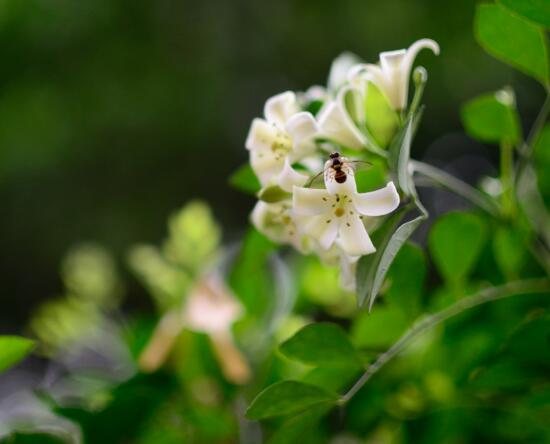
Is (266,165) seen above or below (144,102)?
above

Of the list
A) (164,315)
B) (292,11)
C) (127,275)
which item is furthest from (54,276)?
(164,315)

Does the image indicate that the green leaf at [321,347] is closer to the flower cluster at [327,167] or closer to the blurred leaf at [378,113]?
the flower cluster at [327,167]

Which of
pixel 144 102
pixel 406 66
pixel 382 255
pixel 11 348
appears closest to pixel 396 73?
pixel 406 66

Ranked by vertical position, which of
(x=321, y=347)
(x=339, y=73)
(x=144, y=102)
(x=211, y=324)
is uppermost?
(x=339, y=73)

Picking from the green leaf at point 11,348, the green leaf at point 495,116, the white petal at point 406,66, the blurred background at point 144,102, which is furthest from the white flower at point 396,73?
the blurred background at point 144,102

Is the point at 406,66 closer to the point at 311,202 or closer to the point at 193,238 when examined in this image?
the point at 311,202

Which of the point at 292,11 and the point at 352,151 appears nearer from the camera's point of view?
the point at 352,151

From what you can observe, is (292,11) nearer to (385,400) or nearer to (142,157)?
(142,157)
